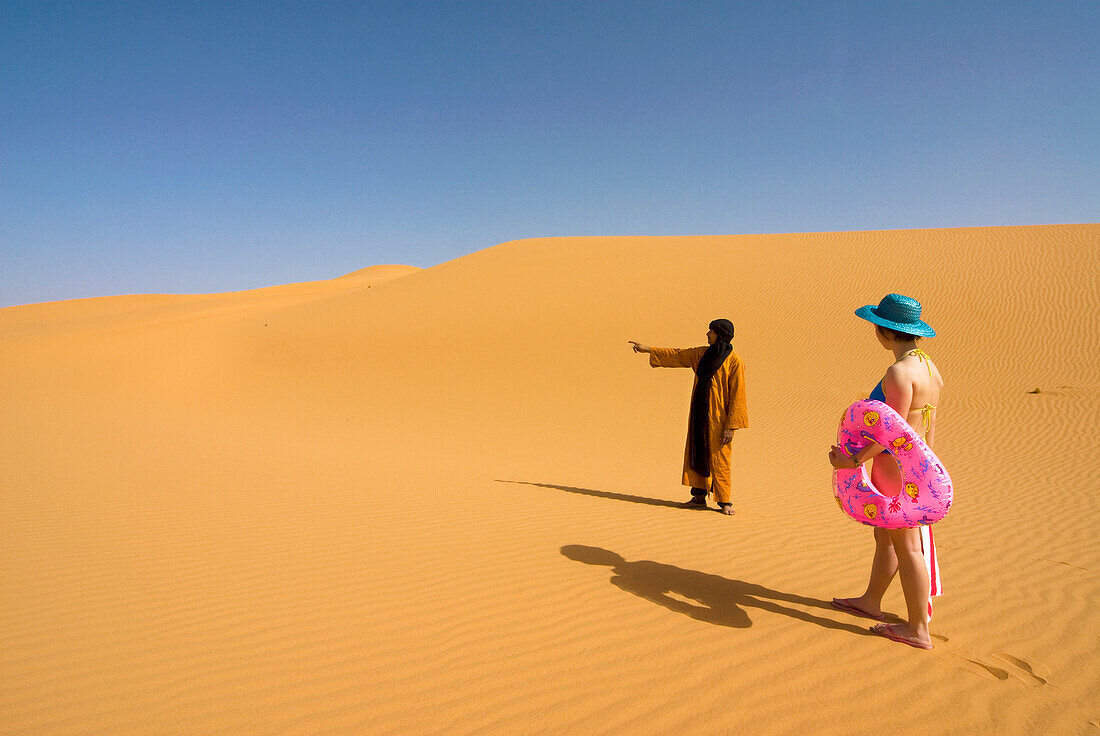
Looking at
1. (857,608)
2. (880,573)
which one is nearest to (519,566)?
(857,608)

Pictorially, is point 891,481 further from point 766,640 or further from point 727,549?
point 727,549

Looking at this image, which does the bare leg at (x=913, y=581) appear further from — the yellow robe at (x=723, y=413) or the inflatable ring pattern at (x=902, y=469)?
the yellow robe at (x=723, y=413)

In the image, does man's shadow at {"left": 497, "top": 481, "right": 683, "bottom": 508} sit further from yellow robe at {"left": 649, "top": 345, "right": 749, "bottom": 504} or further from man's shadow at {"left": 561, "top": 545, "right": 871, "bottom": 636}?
man's shadow at {"left": 561, "top": 545, "right": 871, "bottom": 636}

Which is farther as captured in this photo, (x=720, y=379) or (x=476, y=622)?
(x=720, y=379)

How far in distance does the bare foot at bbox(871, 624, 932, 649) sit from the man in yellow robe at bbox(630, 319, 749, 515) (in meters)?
2.81

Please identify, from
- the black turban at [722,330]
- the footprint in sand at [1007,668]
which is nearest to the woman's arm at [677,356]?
the black turban at [722,330]

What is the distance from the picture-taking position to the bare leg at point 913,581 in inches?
118

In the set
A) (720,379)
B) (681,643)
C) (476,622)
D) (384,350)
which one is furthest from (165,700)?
(384,350)

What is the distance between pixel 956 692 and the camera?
2.75 meters

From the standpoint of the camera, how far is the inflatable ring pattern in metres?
2.85

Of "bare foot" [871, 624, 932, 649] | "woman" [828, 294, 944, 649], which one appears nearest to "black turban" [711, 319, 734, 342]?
"woman" [828, 294, 944, 649]

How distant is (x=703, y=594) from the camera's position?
154 inches

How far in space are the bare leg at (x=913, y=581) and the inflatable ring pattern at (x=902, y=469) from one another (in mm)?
114

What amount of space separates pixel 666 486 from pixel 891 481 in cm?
543
